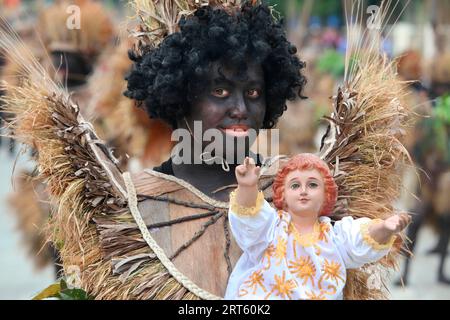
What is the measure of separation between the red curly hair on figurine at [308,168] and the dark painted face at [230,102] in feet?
1.11

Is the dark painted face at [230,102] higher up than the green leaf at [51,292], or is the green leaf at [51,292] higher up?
the dark painted face at [230,102]

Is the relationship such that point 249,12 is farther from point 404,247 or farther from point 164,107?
point 404,247

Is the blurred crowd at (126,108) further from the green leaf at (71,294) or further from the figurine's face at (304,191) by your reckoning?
the figurine's face at (304,191)

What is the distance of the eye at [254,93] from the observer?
4.17 meters

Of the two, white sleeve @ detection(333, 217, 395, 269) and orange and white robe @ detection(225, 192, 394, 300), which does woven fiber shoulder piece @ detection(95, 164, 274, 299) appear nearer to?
orange and white robe @ detection(225, 192, 394, 300)

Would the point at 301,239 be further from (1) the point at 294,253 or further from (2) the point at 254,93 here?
(2) the point at 254,93

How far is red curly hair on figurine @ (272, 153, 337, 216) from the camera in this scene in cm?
378

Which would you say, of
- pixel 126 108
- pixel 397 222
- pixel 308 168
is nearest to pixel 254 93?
pixel 308 168

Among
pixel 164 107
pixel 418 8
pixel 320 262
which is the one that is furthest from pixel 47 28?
pixel 418 8

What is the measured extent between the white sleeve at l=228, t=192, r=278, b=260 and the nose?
1.54 ft

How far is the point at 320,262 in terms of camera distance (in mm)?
3771

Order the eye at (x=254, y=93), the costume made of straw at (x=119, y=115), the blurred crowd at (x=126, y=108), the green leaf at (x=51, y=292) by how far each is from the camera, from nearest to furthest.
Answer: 1. the green leaf at (x=51, y=292)
2. the eye at (x=254, y=93)
3. the costume made of straw at (x=119, y=115)
4. the blurred crowd at (x=126, y=108)

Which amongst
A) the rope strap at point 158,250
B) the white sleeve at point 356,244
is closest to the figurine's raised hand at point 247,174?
the white sleeve at point 356,244

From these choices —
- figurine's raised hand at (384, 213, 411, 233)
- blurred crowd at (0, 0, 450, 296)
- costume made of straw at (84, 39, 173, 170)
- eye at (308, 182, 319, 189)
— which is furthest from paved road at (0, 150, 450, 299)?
figurine's raised hand at (384, 213, 411, 233)
